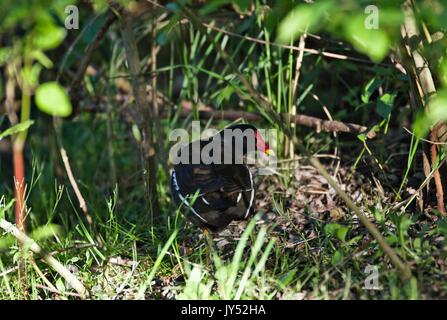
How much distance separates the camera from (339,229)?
269cm

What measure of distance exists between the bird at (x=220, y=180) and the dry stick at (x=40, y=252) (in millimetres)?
751

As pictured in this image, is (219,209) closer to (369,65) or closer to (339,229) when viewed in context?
(339,229)

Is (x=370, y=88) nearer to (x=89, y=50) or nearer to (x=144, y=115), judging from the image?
(x=144, y=115)

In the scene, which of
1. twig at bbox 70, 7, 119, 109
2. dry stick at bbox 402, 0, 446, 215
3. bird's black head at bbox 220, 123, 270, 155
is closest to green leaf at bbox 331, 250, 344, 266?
dry stick at bbox 402, 0, 446, 215

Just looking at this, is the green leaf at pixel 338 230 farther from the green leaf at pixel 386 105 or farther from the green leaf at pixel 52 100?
the green leaf at pixel 52 100

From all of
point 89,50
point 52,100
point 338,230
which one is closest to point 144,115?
point 89,50

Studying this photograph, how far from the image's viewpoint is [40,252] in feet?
9.12

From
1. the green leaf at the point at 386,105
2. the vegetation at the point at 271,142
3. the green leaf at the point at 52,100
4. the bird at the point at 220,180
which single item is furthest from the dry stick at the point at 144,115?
the green leaf at the point at 52,100

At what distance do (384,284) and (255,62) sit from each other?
2.13m

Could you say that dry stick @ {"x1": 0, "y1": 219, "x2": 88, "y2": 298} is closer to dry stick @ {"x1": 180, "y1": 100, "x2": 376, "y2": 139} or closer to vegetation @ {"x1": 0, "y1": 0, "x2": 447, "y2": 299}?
vegetation @ {"x1": 0, "y1": 0, "x2": 447, "y2": 299}

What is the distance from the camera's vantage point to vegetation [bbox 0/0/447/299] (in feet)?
8.23

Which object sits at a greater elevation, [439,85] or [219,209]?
[439,85]
